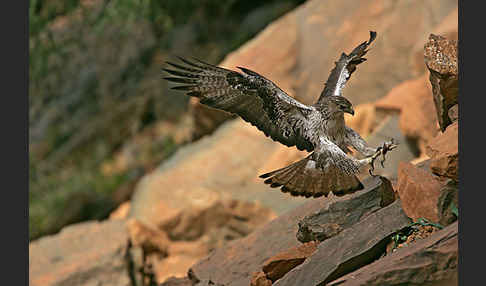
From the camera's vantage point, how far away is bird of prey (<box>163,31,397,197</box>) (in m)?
4.89

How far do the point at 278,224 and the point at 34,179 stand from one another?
8388 millimetres

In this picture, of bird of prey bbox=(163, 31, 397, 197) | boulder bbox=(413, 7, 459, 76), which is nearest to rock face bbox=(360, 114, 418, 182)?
boulder bbox=(413, 7, 459, 76)

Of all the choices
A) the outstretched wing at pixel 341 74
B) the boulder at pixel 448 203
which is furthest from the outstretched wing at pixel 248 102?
the boulder at pixel 448 203

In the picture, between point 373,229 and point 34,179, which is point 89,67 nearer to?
point 34,179

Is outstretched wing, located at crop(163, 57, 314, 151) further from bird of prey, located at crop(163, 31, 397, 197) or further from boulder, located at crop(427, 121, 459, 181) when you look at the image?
boulder, located at crop(427, 121, 459, 181)

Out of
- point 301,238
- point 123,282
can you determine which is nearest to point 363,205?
point 301,238

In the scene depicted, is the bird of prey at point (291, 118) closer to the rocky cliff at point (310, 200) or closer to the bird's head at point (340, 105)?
the bird's head at point (340, 105)

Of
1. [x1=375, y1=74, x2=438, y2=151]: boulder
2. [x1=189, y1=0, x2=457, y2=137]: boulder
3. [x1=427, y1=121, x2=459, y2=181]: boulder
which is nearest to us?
[x1=427, y1=121, x2=459, y2=181]: boulder

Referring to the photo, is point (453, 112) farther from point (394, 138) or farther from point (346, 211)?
point (394, 138)

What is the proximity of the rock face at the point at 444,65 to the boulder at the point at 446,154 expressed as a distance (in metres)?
0.61

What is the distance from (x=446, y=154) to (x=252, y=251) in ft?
7.75

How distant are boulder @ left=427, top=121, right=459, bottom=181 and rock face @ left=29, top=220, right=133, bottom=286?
200 inches

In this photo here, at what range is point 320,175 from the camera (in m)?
4.88

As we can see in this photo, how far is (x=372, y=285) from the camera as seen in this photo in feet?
12.7
